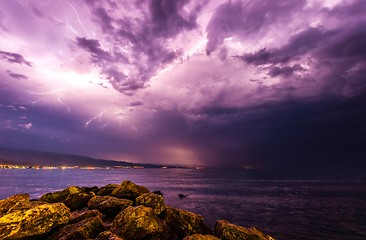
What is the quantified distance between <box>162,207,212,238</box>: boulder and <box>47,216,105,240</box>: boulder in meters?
3.80

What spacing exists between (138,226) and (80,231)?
256 centimetres

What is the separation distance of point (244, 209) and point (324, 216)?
41.3ft

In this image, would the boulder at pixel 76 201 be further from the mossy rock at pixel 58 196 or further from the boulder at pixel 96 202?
the boulder at pixel 96 202

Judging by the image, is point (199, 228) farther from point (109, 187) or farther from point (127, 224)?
point (109, 187)

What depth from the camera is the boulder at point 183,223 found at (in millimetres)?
13414

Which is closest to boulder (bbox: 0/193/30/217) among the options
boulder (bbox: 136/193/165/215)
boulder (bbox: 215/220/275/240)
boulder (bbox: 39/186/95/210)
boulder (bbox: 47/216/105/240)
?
boulder (bbox: 39/186/95/210)


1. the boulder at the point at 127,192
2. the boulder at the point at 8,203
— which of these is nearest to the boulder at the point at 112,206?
the boulder at the point at 127,192

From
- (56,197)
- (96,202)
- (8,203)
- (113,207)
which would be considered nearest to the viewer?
(113,207)

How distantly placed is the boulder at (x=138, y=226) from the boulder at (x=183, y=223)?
3.68 ft

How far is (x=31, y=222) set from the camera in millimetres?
11289

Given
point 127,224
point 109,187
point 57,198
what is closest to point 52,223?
point 127,224

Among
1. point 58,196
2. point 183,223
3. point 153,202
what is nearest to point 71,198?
point 58,196

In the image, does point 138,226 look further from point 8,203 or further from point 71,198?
point 8,203

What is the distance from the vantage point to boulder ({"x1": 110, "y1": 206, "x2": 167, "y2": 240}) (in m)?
11.5
